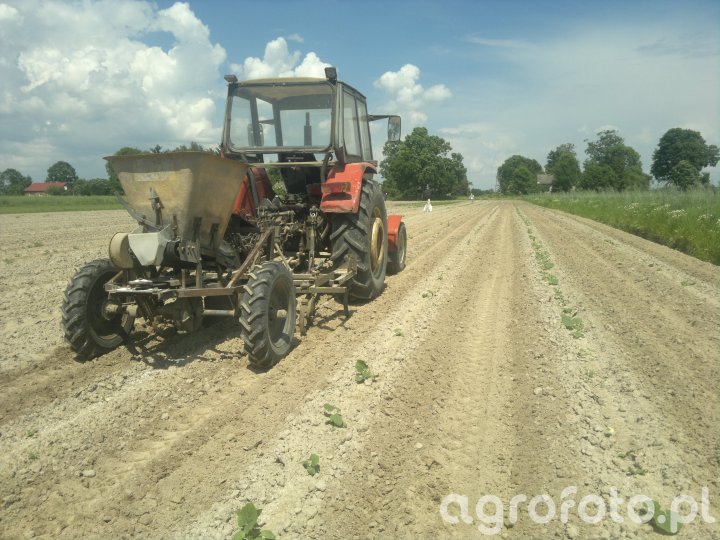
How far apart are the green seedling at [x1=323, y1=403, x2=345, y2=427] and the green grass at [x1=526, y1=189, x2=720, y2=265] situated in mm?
9618

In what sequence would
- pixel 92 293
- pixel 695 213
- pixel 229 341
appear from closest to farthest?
pixel 92 293 < pixel 229 341 < pixel 695 213

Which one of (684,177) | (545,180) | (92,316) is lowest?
(92,316)

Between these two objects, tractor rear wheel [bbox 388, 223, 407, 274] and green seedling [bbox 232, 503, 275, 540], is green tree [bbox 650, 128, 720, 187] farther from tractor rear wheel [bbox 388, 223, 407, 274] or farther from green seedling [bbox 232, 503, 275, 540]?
green seedling [bbox 232, 503, 275, 540]

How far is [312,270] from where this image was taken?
552 cm

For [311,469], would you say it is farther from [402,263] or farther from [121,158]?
[402,263]

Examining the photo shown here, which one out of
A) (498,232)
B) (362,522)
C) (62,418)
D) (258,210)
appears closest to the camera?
(362,522)

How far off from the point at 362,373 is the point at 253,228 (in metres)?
2.21

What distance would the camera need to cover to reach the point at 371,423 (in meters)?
3.21

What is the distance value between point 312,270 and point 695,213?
11236mm

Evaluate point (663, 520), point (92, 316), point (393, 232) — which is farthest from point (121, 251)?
point (393, 232)

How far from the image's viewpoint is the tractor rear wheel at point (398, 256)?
8.00 metres

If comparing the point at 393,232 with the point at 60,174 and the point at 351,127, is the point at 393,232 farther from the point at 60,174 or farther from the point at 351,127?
the point at 60,174

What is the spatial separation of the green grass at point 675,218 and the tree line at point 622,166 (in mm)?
17233

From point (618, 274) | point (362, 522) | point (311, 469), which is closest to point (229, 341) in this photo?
point (311, 469)
